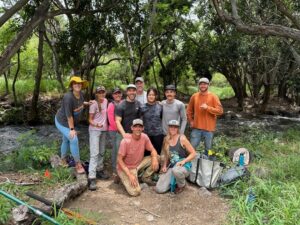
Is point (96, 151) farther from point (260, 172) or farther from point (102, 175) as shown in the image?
point (260, 172)

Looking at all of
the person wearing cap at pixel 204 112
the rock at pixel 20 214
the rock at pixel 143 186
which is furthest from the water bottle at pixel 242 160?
the rock at pixel 20 214

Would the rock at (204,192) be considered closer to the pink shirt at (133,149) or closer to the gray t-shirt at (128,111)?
the pink shirt at (133,149)

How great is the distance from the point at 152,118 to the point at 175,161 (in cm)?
81

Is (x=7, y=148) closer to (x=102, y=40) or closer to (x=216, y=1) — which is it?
(x=102, y=40)

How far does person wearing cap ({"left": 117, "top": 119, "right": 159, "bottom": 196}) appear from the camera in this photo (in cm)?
549

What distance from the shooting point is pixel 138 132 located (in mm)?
5496

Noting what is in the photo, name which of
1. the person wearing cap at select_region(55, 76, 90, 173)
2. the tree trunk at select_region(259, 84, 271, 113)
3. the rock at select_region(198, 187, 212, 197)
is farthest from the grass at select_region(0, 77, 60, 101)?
the rock at select_region(198, 187, 212, 197)

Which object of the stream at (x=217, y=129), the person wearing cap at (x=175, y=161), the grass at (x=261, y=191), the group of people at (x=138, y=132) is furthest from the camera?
the stream at (x=217, y=129)

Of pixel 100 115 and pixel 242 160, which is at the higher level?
pixel 100 115

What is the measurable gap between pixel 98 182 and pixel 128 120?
3.83 ft

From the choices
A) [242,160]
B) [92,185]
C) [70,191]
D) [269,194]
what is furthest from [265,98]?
[70,191]

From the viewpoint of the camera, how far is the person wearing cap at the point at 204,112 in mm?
6253

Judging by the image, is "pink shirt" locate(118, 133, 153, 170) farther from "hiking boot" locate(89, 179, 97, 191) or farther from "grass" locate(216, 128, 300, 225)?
"grass" locate(216, 128, 300, 225)

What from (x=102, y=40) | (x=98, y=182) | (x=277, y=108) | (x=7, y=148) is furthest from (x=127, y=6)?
(x=277, y=108)
